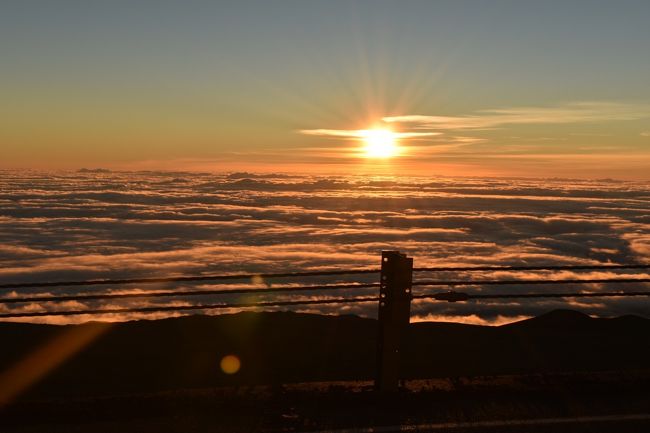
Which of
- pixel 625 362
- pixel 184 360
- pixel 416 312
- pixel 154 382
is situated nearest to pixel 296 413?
pixel 154 382

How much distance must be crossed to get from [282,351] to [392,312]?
347 inches

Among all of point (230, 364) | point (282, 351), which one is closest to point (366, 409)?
point (230, 364)

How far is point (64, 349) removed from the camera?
1491 cm

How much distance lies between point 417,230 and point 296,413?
15157 centimetres

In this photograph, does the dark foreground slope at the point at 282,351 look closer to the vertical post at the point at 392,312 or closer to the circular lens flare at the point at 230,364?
the circular lens flare at the point at 230,364

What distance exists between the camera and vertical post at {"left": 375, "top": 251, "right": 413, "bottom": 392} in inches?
233

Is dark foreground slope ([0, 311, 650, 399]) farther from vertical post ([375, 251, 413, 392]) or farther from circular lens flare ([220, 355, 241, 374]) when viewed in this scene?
vertical post ([375, 251, 413, 392])

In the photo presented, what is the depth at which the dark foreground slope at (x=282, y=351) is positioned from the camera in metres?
11.2

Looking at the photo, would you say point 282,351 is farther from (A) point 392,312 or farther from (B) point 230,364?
(A) point 392,312

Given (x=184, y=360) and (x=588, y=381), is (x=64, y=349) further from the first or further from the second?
(x=588, y=381)

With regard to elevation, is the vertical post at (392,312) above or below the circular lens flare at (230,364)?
above

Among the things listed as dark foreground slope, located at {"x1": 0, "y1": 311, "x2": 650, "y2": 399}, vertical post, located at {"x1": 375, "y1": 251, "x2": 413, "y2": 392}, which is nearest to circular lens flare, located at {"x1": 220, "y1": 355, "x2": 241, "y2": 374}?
dark foreground slope, located at {"x1": 0, "y1": 311, "x2": 650, "y2": 399}

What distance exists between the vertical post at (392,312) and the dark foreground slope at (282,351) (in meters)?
4.79

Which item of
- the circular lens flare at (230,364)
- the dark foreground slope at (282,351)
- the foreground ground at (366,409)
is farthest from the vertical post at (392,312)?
the circular lens flare at (230,364)
